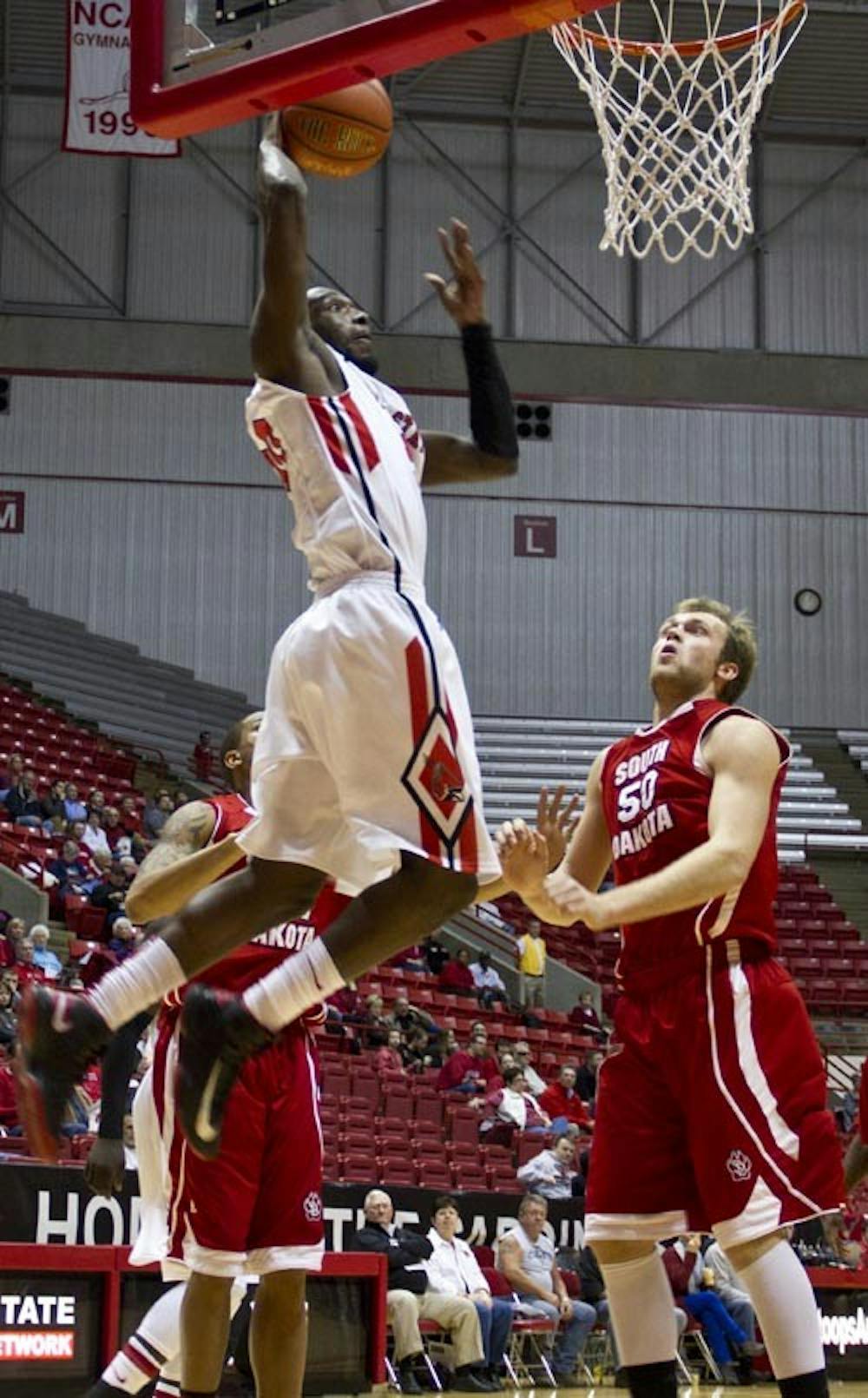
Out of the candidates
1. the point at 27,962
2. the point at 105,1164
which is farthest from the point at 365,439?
the point at 27,962

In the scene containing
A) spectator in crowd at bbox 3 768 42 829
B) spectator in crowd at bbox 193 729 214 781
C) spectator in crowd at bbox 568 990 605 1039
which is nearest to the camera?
spectator in crowd at bbox 3 768 42 829

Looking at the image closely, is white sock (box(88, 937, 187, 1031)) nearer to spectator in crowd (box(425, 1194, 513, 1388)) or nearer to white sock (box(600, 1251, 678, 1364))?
white sock (box(600, 1251, 678, 1364))

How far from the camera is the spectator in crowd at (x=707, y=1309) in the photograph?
13219 millimetres

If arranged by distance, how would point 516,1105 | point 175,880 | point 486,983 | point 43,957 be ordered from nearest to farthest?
point 175,880 → point 43,957 → point 516,1105 → point 486,983

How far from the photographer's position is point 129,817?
20.9 metres

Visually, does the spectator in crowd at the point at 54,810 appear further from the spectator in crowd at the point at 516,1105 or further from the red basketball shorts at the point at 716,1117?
the red basketball shorts at the point at 716,1117

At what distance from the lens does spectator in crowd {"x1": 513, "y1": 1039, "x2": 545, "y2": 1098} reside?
57.3 ft

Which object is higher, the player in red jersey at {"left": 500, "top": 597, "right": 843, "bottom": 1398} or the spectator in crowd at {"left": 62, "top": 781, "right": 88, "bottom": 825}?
the spectator in crowd at {"left": 62, "top": 781, "right": 88, "bottom": 825}

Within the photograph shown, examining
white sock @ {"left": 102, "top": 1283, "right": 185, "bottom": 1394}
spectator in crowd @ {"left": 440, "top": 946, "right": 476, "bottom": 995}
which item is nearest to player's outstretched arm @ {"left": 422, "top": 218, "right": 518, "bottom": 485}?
white sock @ {"left": 102, "top": 1283, "right": 185, "bottom": 1394}

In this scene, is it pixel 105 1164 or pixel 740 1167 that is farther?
pixel 105 1164

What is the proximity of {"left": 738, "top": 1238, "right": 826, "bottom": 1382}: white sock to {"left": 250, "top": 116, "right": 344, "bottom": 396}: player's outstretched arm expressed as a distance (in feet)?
7.89

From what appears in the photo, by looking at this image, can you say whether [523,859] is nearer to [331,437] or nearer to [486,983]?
[331,437]

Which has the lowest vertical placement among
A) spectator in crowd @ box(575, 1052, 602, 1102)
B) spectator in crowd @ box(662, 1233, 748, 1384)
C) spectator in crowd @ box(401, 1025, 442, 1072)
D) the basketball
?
spectator in crowd @ box(662, 1233, 748, 1384)

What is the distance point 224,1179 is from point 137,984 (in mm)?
1614
